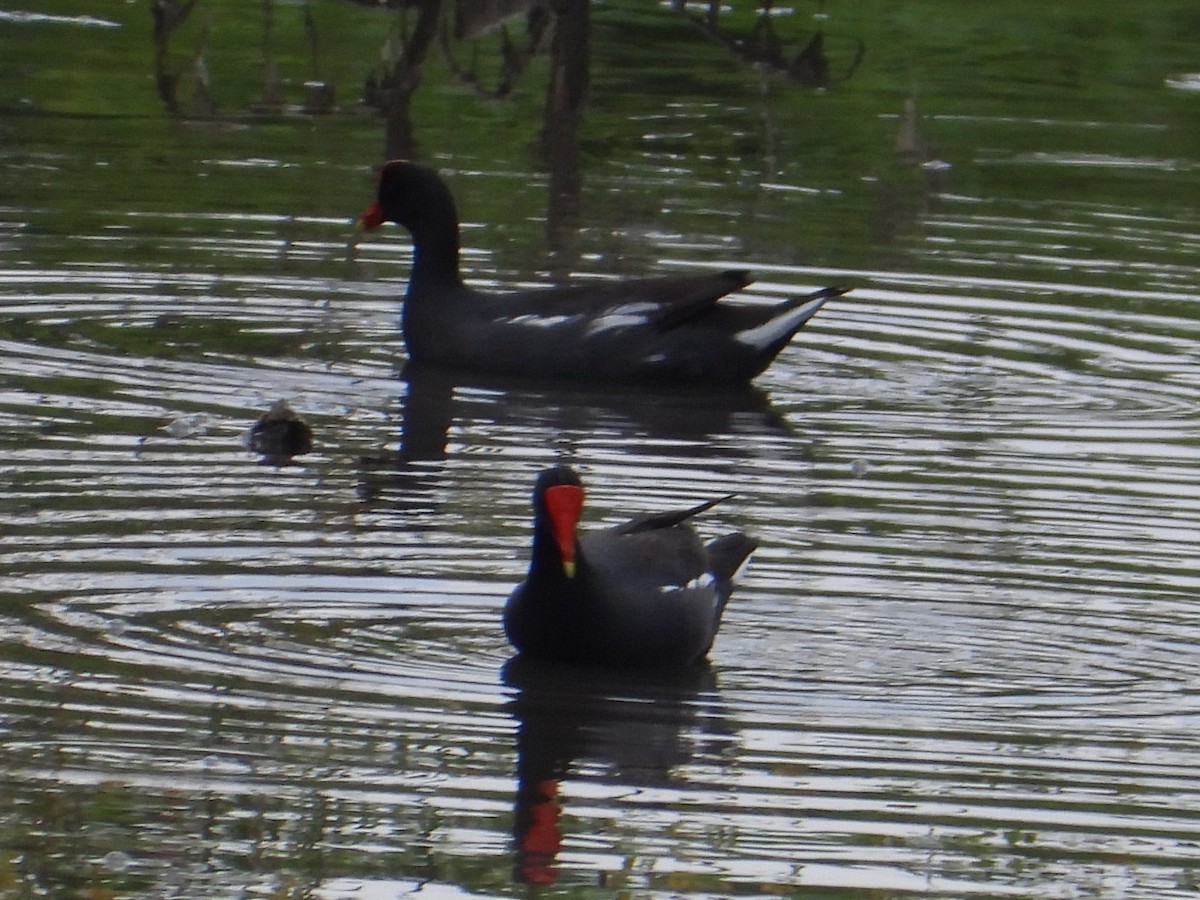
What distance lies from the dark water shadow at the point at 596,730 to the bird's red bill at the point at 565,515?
0.39 metres

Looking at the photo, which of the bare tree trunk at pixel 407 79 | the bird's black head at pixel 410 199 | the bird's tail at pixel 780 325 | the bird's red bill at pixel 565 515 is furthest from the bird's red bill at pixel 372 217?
the bird's red bill at pixel 565 515

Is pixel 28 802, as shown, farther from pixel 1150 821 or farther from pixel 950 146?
pixel 950 146

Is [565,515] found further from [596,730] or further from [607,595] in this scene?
[596,730]

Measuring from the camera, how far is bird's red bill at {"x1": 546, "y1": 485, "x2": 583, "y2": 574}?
7.34m

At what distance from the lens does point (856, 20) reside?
76.4 feet

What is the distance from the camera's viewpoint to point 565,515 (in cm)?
737

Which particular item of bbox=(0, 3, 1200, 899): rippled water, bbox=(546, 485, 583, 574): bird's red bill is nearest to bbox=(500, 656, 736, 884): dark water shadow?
bbox=(0, 3, 1200, 899): rippled water

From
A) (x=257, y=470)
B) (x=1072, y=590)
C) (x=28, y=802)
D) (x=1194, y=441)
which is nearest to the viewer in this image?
(x=28, y=802)

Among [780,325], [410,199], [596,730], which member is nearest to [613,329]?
[780,325]

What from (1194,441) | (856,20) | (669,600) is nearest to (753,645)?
(669,600)

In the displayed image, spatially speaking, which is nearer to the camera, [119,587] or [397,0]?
[119,587]

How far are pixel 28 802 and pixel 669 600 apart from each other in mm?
2089

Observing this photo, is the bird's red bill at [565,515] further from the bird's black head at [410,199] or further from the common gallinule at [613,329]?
the bird's black head at [410,199]

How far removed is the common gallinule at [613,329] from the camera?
11930 mm
